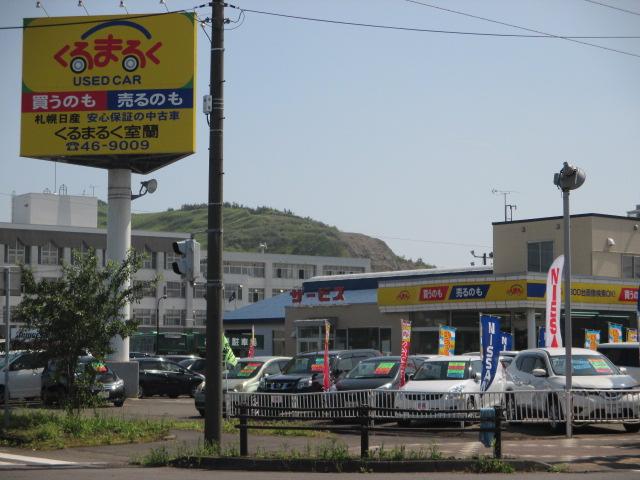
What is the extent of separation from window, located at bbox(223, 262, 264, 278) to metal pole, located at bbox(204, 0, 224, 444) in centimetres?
9067

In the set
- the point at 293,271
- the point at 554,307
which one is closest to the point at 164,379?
the point at 554,307

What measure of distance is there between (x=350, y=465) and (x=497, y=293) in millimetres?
27516

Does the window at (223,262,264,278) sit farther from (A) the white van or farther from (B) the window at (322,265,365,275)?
(A) the white van

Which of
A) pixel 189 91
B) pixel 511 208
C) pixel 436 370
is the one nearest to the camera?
pixel 436 370

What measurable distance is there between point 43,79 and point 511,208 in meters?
43.7

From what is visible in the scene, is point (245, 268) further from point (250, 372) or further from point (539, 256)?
point (250, 372)

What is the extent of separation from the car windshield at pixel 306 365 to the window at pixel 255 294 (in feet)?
266

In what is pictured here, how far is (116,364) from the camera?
115ft

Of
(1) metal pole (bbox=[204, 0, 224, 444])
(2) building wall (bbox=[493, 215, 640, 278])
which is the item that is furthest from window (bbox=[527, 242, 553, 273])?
(1) metal pole (bbox=[204, 0, 224, 444])

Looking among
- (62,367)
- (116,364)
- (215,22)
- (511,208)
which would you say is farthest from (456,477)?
(511,208)

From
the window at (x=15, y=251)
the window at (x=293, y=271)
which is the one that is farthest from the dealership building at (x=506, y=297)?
the window at (x=293, y=271)

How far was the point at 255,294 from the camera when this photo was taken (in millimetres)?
110312

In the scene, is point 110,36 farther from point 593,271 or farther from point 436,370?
point 593,271

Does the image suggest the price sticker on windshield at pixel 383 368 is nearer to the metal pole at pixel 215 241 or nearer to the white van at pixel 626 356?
the white van at pixel 626 356
